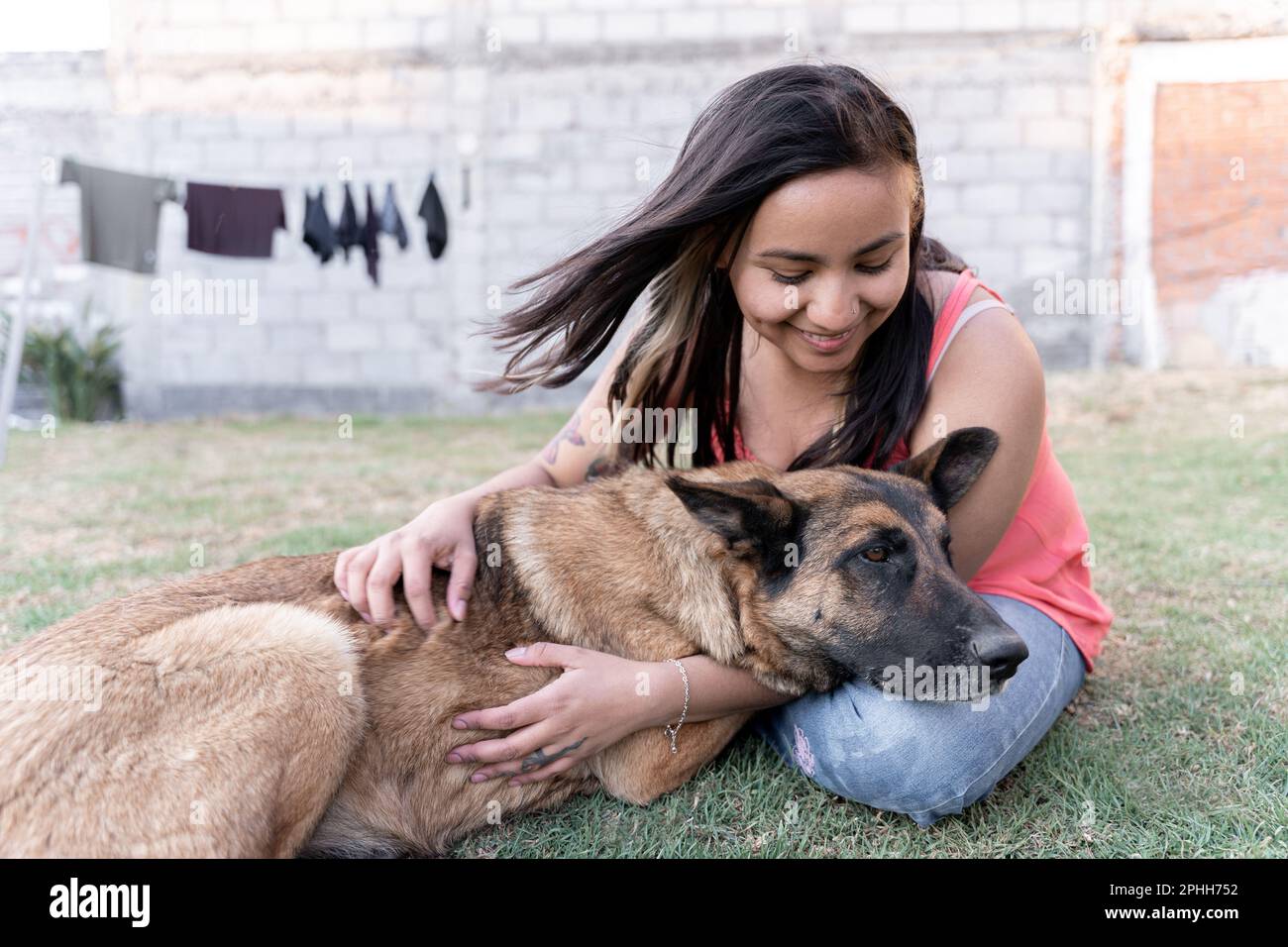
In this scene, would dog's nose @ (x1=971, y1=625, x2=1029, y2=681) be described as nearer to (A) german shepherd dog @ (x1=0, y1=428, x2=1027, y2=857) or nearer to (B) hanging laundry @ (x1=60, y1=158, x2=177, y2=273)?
(A) german shepherd dog @ (x1=0, y1=428, x2=1027, y2=857)

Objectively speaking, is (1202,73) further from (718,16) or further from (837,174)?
(837,174)

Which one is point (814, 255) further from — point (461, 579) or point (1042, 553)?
point (461, 579)

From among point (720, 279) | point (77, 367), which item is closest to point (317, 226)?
point (77, 367)

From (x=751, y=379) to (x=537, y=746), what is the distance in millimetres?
1617

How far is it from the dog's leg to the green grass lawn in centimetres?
5

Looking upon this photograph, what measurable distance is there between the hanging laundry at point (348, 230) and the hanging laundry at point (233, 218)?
970 mm

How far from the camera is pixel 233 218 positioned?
33.8 ft

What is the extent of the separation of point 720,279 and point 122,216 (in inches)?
338

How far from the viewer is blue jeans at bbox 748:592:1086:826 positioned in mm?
2748

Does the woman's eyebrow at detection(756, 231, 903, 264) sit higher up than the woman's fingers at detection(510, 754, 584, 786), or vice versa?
the woman's eyebrow at detection(756, 231, 903, 264)

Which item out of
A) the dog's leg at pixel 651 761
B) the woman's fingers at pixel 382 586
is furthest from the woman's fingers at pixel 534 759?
the woman's fingers at pixel 382 586

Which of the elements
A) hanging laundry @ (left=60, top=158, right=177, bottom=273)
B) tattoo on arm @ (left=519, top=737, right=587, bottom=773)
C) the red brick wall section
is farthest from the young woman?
the red brick wall section

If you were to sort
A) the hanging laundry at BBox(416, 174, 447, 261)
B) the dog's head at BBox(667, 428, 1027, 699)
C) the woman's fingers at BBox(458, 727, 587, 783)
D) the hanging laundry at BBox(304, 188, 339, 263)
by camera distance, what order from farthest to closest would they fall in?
the hanging laundry at BBox(416, 174, 447, 261) → the hanging laundry at BBox(304, 188, 339, 263) → the woman's fingers at BBox(458, 727, 587, 783) → the dog's head at BBox(667, 428, 1027, 699)
